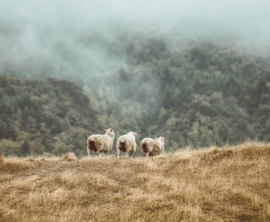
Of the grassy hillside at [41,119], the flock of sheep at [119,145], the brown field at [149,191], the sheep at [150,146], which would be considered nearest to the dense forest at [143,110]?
the grassy hillside at [41,119]

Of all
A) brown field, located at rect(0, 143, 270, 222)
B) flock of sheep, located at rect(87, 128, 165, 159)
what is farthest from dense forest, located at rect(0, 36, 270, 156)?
brown field, located at rect(0, 143, 270, 222)

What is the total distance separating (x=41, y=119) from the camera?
390ft

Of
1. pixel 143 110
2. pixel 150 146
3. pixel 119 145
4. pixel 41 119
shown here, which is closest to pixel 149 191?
pixel 119 145

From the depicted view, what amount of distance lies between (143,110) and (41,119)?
7671 centimetres

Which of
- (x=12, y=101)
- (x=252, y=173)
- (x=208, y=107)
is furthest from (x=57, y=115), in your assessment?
(x=252, y=173)

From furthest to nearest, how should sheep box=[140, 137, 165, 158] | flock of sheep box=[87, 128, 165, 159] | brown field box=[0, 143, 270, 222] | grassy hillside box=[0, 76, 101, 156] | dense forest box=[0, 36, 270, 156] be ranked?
Answer: dense forest box=[0, 36, 270, 156], grassy hillside box=[0, 76, 101, 156], sheep box=[140, 137, 165, 158], flock of sheep box=[87, 128, 165, 159], brown field box=[0, 143, 270, 222]

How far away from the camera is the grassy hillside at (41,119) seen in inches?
3841

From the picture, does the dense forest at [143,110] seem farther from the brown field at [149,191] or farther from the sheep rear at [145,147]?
the brown field at [149,191]

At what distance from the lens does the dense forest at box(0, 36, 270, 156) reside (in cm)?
10794

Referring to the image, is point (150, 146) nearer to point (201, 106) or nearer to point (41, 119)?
point (41, 119)

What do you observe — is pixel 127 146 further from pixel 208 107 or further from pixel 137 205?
pixel 208 107

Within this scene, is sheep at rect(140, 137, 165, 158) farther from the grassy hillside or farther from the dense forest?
the grassy hillside

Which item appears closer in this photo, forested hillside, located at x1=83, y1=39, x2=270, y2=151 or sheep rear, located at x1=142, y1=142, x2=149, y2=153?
sheep rear, located at x1=142, y1=142, x2=149, y2=153

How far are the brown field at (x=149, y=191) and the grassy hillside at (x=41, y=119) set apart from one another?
258ft
